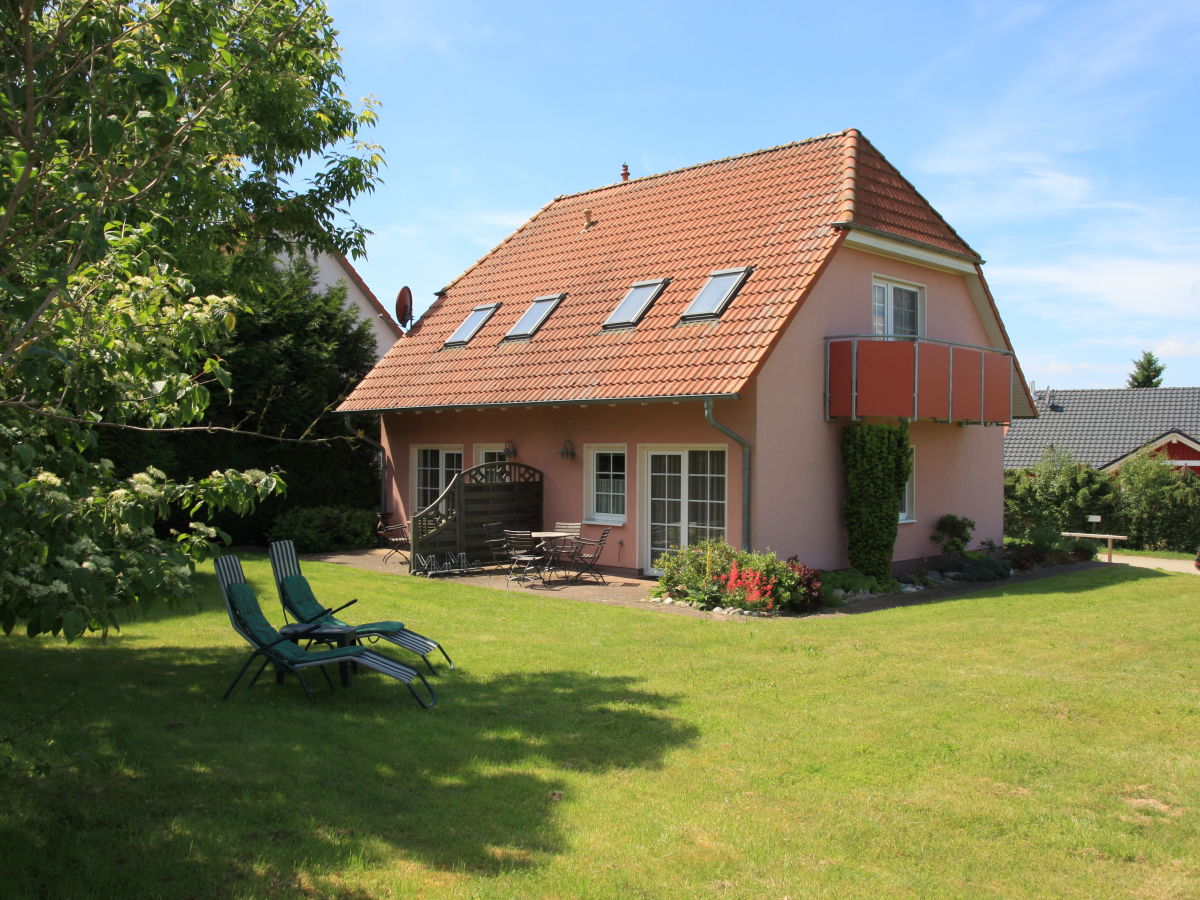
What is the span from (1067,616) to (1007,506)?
55.8 ft

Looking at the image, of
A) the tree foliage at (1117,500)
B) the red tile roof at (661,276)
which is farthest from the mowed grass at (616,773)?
the tree foliage at (1117,500)

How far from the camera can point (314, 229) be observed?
11.5m

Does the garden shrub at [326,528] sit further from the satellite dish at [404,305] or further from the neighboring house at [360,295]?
the neighboring house at [360,295]

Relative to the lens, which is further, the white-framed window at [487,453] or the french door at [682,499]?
the white-framed window at [487,453]

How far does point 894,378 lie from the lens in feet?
52.7

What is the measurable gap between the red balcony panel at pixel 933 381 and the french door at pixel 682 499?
3590mm

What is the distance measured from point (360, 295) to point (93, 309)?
27.1 meters

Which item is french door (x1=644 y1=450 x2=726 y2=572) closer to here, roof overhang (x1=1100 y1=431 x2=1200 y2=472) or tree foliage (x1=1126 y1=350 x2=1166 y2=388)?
roof overhang (x1=1100 y1=431 x2=1200 y2=472)

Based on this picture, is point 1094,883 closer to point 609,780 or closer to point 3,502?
point 609,780

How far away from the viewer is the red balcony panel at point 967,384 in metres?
17.4

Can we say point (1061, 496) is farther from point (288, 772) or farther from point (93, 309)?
point (93, 309)

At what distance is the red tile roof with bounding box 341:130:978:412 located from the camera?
15.5m

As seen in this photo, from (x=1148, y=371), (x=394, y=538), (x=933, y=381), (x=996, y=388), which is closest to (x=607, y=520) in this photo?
(x=933, y=381)

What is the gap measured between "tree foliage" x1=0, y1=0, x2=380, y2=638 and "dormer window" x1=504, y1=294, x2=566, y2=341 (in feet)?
41.4
